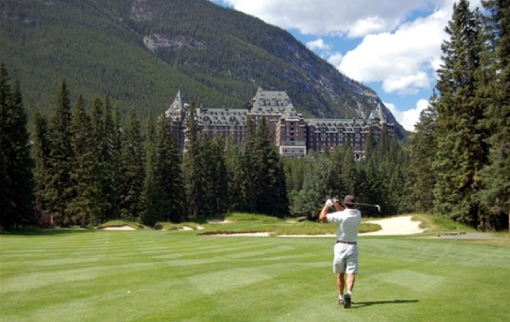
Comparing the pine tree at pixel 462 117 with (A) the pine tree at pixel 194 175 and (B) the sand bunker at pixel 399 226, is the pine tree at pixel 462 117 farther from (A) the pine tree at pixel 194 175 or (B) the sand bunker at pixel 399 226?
(A) the pine tree at pixel 194 175

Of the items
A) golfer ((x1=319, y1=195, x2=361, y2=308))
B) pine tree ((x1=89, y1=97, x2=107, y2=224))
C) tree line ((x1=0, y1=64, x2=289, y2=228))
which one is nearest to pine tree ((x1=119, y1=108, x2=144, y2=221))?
tree line ((x1=0, y1=64, x2=289, y2=228))

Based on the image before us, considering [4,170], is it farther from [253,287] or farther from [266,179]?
[266,179]

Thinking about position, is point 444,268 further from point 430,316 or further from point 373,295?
point 430,316

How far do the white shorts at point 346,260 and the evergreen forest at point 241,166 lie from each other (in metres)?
23.3

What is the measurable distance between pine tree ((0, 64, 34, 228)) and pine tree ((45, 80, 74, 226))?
36.7 feet

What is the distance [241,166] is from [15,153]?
42.6 metres

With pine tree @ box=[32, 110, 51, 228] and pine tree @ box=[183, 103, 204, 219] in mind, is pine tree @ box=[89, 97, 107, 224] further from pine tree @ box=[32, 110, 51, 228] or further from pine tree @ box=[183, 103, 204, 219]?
pine tree @ box=[183, 103, 204, 219]

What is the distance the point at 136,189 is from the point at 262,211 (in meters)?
24.1

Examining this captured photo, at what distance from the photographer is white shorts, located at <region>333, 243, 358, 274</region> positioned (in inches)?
424

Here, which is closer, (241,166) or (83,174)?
(83,174)

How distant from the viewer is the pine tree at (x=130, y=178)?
73.9 m

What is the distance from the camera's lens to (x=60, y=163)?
2557 inches

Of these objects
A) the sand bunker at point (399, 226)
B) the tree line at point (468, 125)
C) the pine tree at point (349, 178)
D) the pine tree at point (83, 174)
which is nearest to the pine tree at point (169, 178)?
the pine tree at point (83, 174)


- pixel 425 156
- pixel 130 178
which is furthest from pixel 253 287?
pixel 130 178
